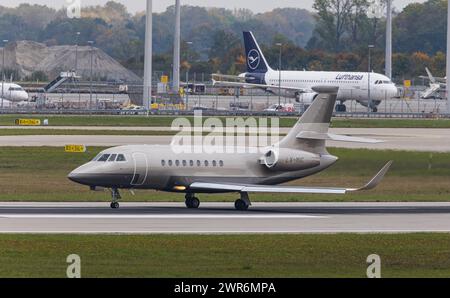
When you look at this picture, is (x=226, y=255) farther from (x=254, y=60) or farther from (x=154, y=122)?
(x=254, y=60)

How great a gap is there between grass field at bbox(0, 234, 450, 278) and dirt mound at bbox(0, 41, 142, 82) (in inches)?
5721

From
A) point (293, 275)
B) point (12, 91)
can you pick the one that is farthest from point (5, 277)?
point (12, 91)

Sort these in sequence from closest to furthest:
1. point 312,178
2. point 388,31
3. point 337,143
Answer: point 312,178, point 337,143, point 388,31

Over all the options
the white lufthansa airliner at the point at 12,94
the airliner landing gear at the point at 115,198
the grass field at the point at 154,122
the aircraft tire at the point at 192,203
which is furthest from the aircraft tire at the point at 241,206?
the white lufthansa airliner at the point at 12,94

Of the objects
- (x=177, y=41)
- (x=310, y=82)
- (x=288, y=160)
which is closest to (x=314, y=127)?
(x=288, y=160)

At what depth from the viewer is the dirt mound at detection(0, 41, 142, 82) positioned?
186375 mm

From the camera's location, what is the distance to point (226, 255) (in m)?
32.7

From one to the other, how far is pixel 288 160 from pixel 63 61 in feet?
476

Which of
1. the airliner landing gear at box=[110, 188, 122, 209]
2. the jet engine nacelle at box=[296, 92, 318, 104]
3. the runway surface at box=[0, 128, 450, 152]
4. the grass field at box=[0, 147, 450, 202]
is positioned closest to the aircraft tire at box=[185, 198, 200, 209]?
the airliner landing gear at box=[110, 188, 122, 209]

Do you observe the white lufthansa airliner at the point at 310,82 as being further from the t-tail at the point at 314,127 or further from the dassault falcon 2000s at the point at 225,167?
the dassault falcon 2000s at the point at 225,167

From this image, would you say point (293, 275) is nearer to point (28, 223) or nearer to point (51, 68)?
point (28, 223)

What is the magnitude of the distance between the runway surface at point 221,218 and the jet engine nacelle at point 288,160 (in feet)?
5.19

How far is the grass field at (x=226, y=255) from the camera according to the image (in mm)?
29734

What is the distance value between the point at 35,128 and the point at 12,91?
42961 mm
